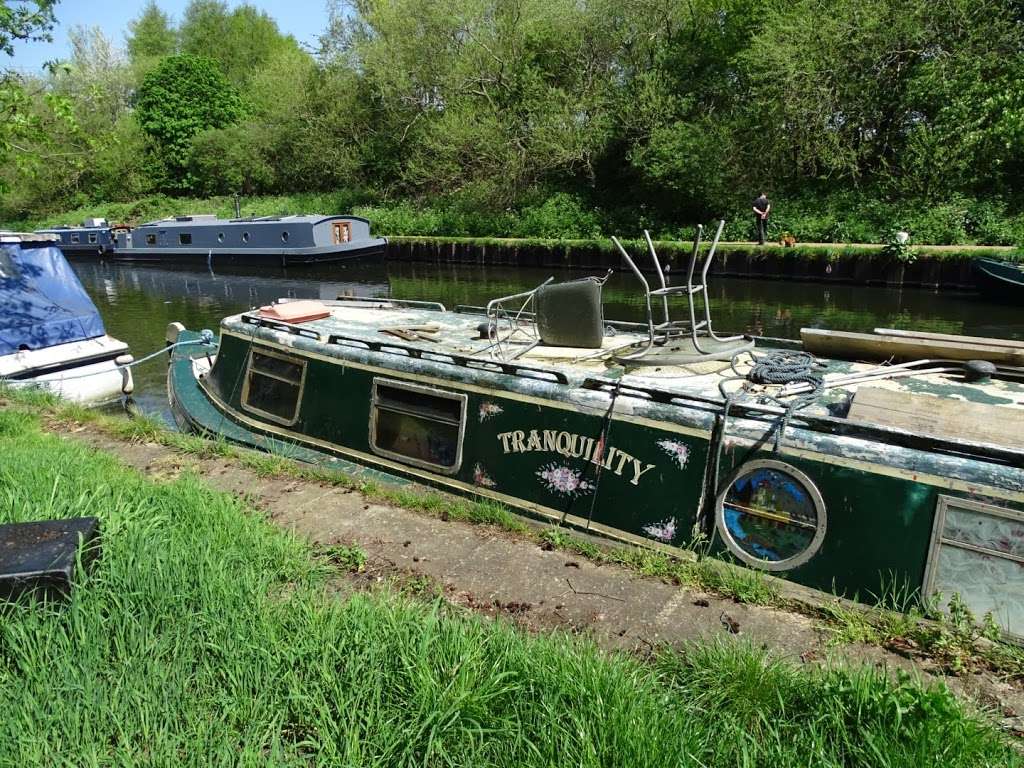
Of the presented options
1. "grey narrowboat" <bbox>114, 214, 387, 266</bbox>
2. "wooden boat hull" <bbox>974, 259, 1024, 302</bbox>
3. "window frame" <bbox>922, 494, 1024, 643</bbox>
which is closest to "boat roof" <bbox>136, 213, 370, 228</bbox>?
"grey narrowboat" <bbox>114, 214, 387, 266</bbox>

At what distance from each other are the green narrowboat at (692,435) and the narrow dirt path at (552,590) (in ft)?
2.58

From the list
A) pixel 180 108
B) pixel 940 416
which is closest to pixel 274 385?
pixel 940 416

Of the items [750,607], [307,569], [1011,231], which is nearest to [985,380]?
[750,607]

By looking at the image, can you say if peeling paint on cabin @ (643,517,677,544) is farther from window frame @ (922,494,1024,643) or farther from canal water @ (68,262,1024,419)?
canal water @ (68,262,1024,419)

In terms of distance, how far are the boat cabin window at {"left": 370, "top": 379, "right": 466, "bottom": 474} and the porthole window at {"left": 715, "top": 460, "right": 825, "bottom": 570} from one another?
2.64 m

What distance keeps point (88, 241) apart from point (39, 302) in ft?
96.0

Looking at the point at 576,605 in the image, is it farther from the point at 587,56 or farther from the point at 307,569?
the point at 587,56

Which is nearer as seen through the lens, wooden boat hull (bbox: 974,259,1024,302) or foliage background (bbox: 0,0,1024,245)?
wooden boat hull (bbox: 974,259,1024,302)

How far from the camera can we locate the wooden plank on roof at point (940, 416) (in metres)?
4.46

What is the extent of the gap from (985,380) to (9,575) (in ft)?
21.5

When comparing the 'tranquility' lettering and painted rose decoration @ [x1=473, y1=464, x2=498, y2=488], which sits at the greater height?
the 'tranquility' lettering

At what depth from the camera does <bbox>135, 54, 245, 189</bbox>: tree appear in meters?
53.4

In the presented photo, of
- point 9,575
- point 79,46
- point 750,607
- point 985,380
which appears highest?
point 79,46

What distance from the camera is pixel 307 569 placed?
4.33 meters
